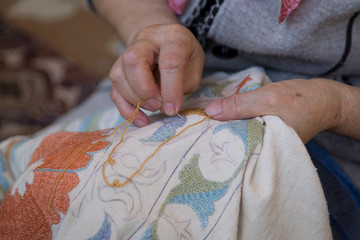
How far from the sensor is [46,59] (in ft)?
4.96

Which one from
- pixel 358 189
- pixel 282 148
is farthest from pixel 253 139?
pixel 358 189

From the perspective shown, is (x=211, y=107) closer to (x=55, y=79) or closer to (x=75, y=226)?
(x=75, y=226)

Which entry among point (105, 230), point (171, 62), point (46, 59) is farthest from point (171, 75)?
point (46, 59)

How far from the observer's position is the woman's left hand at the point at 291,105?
529 millimetres

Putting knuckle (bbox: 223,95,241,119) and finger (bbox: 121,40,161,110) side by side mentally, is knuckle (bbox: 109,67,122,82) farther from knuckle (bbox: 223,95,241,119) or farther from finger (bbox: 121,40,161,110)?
knuckle (bbox: 223,95,241,119)

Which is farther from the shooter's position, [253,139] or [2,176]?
[2,176]

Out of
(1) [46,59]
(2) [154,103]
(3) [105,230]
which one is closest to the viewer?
(3) [105,230]

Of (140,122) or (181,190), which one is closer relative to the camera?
(181,190)

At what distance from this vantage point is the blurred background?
1.31m

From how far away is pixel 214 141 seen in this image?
1.62ft

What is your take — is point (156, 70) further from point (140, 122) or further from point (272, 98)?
point (272, 98)

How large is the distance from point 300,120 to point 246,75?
0.54 feet

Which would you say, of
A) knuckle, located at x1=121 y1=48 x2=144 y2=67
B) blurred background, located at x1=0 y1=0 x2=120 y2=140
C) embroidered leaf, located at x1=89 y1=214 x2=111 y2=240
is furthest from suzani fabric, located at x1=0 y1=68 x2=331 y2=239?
blurred background, located at x1=0 y1=0 x2=120 y2=140

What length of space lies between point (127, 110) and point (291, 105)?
275 millimetres
